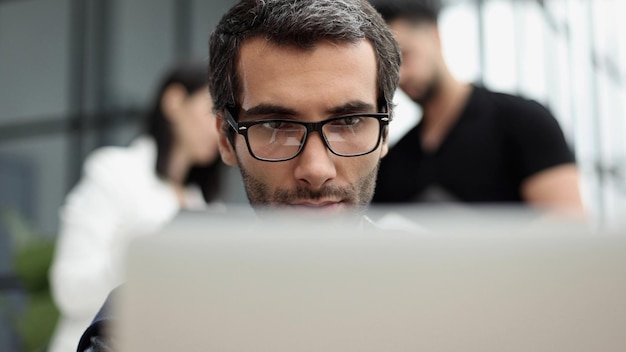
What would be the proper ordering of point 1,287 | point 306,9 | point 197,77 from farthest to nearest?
point 1,287
point 197,77
point 306,9

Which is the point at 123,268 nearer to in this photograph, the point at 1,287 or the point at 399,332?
the point at 399,332

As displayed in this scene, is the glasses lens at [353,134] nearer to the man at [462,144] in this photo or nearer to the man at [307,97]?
the man at [307,97]

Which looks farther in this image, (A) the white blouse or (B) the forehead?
(A) the white blouse

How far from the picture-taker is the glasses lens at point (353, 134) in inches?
45.5

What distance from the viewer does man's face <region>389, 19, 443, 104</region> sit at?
2.36m

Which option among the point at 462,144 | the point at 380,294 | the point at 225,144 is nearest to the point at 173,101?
the point at 462,144

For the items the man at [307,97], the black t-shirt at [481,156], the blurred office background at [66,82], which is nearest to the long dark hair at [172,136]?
the black t-shirt at [481,156]

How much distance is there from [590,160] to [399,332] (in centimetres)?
403

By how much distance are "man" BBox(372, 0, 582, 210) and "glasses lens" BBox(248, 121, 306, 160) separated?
0.97 metres

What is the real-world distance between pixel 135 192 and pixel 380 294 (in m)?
2.17

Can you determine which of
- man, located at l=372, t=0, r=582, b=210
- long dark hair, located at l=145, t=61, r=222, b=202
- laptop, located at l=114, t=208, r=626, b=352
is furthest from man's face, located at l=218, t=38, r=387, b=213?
long dark hair, located at l=145, t=61, r=222, b=202

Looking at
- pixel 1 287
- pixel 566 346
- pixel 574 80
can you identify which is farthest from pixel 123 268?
pixel 1 287

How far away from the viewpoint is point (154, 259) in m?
0.53

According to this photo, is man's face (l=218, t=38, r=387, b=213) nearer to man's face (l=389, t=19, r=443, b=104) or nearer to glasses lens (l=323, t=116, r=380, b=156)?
glasses lens (l=323, t=116, r=380, b=156)
